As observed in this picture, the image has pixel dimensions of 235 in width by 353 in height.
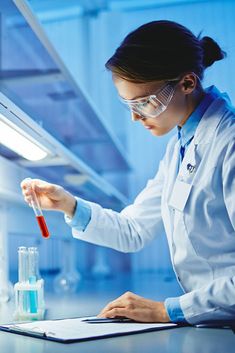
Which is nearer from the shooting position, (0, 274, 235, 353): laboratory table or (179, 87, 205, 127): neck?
(0, 274, 235, 353): laboratory table

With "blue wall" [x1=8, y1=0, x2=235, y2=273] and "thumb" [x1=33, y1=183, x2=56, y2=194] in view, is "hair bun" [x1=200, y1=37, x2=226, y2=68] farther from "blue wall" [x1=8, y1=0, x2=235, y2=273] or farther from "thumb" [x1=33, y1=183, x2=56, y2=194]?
"blue wall" [x1=8, y1=0, x2=235, y2=273]

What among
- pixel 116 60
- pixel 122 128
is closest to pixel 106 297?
pixel 116 60

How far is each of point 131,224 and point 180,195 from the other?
14.8 inches

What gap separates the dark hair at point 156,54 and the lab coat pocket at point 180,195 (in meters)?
0.29

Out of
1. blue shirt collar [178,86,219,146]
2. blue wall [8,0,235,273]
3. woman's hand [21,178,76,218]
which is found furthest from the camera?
blue wall [8,0,235,273]

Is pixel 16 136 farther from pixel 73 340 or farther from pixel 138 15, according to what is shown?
pixel 138 15

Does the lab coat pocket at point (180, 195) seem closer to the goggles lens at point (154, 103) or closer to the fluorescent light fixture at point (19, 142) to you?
the goggles lens at point (154, 103)

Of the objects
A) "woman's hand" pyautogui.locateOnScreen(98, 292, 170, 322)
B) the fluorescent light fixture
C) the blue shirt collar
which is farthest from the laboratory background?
"woman's hand" pyautogui.locateOnScreen(98, 292, 170, 322)

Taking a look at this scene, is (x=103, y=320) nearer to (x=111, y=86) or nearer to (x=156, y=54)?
(x=156, y=54)

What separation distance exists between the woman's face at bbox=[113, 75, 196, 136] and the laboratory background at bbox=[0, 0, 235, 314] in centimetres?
18

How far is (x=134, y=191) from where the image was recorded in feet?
13.1

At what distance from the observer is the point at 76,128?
294cm

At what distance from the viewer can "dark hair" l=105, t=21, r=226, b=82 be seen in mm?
1210

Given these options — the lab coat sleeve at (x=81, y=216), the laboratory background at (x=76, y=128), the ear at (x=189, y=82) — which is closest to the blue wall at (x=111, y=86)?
the laboratory background at (x=76, y=128)
